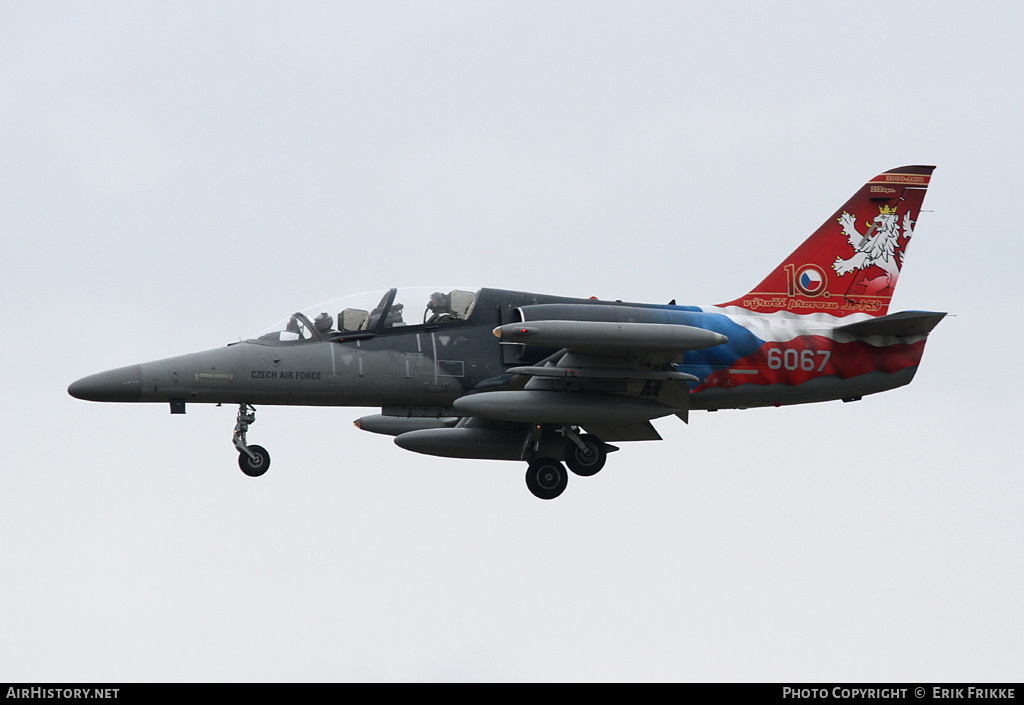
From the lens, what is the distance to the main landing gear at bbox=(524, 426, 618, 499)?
2130cm

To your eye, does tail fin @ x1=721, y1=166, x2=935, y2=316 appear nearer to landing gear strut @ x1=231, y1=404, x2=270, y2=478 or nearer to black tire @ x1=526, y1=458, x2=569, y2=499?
black tire @ x1=526, y1=458, x2=569, y2=499

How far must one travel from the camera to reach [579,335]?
18750mm

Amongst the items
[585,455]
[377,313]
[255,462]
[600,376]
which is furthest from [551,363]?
[255,462]

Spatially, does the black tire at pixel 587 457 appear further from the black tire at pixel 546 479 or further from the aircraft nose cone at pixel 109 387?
the aircraft nose cone at pixel 109 387

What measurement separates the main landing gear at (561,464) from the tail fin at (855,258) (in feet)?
10.8

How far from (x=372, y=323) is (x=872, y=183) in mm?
9188

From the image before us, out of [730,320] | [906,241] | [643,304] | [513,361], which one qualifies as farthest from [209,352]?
[906,241]

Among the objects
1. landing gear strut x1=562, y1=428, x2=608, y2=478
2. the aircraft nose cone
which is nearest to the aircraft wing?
landing gear strut x1=562, y1=428, x2=608, y2=478

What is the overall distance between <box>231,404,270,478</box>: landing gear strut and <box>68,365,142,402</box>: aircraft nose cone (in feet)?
5.00

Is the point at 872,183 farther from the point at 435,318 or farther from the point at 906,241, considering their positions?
the point at 435,318

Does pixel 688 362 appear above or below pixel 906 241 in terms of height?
below

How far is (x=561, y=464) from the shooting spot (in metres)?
21.5

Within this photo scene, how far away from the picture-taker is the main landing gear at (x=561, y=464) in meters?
21.3

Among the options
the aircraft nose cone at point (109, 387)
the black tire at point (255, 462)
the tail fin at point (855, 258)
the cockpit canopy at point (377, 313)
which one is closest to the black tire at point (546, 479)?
the cockpit canopy at point (377, 313)
